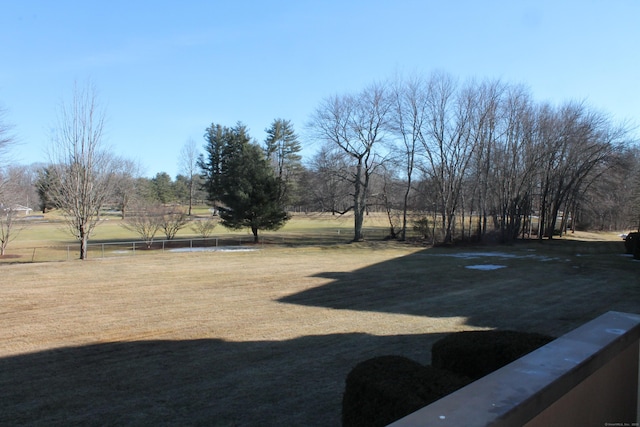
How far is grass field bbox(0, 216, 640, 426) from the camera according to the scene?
4699 mm

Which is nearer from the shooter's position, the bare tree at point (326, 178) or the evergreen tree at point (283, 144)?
the bare tree at point (326, 178)

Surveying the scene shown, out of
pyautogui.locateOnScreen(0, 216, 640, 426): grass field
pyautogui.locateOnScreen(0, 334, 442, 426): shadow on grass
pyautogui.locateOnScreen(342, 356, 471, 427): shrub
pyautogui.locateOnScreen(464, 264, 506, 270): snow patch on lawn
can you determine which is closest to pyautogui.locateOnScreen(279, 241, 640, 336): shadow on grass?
pyautogui.locateOnScreen(0, 216, 640, 426): grass field

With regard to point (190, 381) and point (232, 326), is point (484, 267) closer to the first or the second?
point (232, 326)

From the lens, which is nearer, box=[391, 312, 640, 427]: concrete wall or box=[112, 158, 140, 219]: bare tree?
box=[391, 312, 640, 427]: concrete wall

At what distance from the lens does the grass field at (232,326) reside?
4.70 meters

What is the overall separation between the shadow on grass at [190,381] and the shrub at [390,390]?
64.3 inches

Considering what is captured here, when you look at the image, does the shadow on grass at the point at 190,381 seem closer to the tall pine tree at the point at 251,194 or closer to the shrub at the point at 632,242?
the shrub at the point at 632,242

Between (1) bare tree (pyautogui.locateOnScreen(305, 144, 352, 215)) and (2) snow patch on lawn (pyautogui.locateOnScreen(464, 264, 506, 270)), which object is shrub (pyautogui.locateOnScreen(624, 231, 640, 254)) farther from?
(1) bare tree (pyautogui.locateOnScreen(305, 144, 352, 215))

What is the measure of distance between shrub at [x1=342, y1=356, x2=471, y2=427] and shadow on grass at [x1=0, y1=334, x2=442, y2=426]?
5.36 feet

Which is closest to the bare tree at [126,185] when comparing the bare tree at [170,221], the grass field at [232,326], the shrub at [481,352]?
the bare tree at [170,221]

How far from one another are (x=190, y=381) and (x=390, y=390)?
3541 mm

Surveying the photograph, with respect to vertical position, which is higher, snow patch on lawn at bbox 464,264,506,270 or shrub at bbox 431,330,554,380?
shrub at bbox 431,330,554,380

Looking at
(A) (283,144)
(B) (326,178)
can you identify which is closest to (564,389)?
(B) (326,178)

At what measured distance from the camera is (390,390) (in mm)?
2588
